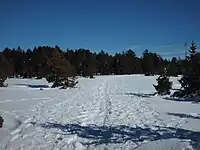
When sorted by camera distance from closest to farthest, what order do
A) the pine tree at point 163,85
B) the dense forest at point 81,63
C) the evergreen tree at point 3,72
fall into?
1. the pine tree at point 163,85
2. the evergreen tree at point 3,72
3. the dense forest at point 81,63

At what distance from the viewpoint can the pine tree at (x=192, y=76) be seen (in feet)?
67.7

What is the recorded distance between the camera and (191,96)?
72.4 feet

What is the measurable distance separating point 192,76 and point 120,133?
1262 cm

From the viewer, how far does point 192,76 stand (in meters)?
20.9

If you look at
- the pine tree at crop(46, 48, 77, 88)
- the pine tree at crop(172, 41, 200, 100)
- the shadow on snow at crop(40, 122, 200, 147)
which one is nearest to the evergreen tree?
the pine tree at crop(46, 48, 77, 88)

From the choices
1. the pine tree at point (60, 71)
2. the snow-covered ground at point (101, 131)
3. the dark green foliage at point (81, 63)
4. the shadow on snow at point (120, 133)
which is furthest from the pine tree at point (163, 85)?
the dark green foliage at point (81, 63)

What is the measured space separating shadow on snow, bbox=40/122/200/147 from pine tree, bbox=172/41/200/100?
36.2 ft

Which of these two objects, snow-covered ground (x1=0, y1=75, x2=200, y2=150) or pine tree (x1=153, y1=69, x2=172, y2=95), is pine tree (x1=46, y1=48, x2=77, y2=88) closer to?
pine tree (x1=153, y1=69, x2=172, y2=95)

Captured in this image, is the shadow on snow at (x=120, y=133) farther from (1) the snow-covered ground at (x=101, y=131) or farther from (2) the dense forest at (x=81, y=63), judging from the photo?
(2) the dense forest at (x=81, y=63)

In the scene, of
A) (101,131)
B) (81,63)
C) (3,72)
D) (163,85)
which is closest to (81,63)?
(81,63)

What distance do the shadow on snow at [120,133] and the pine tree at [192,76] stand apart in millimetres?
11046

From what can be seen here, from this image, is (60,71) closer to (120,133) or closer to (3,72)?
(3,72)

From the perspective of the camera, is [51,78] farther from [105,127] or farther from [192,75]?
[105,127]

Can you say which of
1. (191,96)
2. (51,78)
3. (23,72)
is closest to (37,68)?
(23,72)
